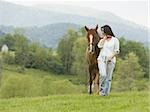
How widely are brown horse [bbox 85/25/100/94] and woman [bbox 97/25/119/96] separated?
538 millimetres

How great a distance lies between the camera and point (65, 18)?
7530 inches

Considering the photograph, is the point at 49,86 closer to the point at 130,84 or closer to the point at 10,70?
the point at 130,84

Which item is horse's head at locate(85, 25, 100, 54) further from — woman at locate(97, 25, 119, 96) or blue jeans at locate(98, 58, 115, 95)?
blue jeans at locate(98, 58, 115, 95)

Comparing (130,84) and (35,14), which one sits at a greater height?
(35,14)

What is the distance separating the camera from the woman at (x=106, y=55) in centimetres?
1565

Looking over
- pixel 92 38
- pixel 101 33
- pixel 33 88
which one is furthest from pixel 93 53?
pixel 33 88

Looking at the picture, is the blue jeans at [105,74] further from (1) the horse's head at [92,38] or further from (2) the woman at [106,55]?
(1) the horse's head at [92,38]

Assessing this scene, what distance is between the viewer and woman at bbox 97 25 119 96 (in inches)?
616

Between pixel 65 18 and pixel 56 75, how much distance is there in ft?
257

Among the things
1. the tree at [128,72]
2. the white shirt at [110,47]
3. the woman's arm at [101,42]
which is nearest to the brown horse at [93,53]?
the woman's arm at [101,42]

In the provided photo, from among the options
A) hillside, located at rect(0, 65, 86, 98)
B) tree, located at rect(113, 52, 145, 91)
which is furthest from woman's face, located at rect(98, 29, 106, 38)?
tree, located at rect(113, 52, 145, 91)

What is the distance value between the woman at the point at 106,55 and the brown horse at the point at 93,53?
1.77 feet

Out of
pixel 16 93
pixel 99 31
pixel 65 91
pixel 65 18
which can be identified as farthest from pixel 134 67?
pixel 65 18

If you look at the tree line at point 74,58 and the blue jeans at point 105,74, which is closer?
the blue jeans at point 105,74
